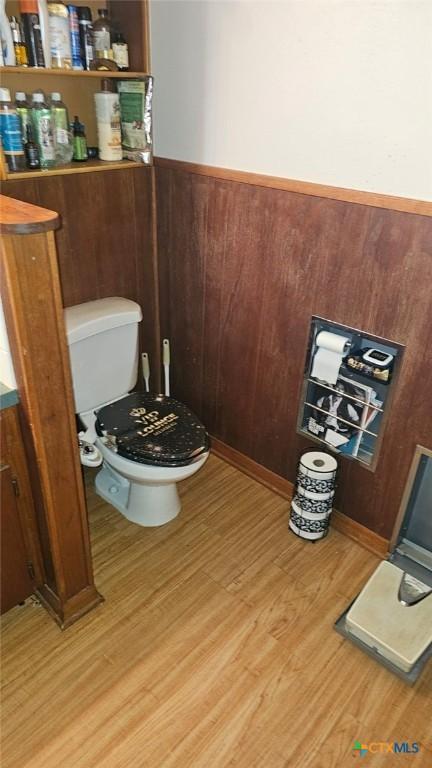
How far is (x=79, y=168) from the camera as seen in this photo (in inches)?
70.3

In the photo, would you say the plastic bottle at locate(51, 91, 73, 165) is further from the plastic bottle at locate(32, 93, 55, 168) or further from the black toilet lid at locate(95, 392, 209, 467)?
the black toilet lid at locate(95, 392, 209, 467)

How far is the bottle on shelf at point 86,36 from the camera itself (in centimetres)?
168

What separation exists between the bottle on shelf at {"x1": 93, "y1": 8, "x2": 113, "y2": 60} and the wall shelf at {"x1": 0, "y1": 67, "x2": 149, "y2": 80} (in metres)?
0.07

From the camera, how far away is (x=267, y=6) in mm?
1537

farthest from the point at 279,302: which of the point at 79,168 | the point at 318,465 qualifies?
the point at 79,168

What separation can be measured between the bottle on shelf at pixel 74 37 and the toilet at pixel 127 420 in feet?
2.59

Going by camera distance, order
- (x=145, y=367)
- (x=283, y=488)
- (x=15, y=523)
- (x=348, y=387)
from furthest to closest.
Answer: (x=145, y=367) < (x=283, y=488) < (x=348, y=387) < (x=15, y=523)

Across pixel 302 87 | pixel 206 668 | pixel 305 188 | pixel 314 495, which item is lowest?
Answer: pixel 206 668

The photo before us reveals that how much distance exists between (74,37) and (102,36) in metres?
0.14

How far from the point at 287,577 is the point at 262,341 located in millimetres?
865

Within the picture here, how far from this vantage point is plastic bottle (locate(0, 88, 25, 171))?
1550 millimetres

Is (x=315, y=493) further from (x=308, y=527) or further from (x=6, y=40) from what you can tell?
(x=6, y=40)

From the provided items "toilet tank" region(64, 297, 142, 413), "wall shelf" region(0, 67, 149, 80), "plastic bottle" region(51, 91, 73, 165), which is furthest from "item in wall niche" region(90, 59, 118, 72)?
"toilet tank" region(64, 297, 142, 413)

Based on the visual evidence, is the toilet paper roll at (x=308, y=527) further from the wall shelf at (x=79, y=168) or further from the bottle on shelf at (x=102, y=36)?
the bottle on shelf at (x=102, y=36)
